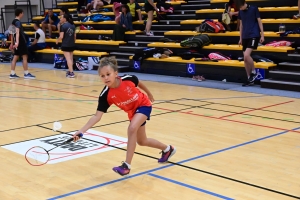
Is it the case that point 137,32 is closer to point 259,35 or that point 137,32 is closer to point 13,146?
point 259,35

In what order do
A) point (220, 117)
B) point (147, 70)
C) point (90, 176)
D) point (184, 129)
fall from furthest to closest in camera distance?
point (147, 70) < point (220, 117) < point (184, 129) < point (90, 176)

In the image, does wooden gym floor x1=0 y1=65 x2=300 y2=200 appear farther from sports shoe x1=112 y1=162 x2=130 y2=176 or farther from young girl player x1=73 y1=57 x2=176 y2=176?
young girl player x1=73 y1=57 x2=176 y2=176

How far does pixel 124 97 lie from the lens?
4.05 m

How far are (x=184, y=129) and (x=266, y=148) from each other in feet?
4.36

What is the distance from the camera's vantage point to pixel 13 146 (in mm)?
5230

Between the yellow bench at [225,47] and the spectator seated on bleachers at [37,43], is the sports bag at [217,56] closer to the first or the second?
the yellow bench at [225,47]

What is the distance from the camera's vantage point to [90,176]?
165 inches

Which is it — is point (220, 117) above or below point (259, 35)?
below

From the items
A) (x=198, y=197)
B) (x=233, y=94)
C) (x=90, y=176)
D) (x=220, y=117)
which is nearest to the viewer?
(x=198, y=197)

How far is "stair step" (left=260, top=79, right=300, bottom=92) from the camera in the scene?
9039 millimetres

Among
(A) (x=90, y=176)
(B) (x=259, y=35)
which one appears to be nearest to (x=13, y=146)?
(A) (x=90, y=176)

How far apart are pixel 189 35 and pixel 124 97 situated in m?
8.68

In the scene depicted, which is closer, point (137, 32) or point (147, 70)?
point (147, 70)

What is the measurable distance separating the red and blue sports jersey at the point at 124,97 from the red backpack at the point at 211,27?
797 cm
